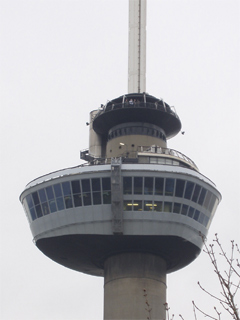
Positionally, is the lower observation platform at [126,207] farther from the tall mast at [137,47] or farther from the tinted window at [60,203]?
the tall mast at [137,47]

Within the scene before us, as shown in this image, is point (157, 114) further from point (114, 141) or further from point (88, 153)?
point (88, 153)

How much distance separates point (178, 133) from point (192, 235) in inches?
652

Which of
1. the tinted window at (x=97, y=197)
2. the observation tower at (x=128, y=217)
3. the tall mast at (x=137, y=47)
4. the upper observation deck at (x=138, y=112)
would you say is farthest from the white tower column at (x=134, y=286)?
→ the tall mast at (x=137, y=47)

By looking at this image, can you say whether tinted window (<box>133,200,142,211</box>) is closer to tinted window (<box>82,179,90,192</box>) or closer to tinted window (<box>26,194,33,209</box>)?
tinted window (<box>82,179,90,192</box>)

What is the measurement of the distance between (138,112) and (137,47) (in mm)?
10178

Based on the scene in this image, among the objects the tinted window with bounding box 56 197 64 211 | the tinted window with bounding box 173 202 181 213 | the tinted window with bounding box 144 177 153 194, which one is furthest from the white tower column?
the tinted window with bounding box 56 197 64 211

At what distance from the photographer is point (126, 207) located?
214ft

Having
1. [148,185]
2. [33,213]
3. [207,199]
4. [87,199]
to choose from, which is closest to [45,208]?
[33,213]

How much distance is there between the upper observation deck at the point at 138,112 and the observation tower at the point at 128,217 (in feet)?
1.60

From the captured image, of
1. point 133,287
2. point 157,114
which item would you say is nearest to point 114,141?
point 157,114

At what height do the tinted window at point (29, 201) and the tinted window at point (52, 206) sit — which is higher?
the tinted window at point (29, 201)

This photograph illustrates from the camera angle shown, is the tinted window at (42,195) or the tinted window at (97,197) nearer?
the tinted window at (97,197)

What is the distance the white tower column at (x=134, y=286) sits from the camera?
216 feet

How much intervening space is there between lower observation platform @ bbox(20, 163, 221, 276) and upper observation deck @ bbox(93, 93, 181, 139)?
10.5m
